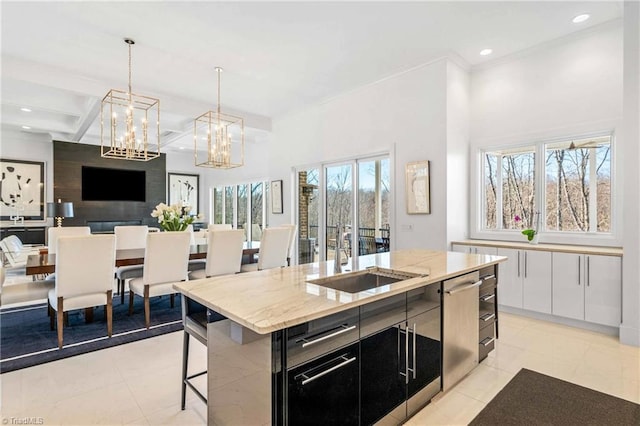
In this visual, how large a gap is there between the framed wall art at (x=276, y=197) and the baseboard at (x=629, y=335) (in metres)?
5.14

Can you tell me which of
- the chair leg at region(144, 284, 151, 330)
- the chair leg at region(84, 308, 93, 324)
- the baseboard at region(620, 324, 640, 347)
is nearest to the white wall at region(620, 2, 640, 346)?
the baseboard at region(620, 324, 640, 347)

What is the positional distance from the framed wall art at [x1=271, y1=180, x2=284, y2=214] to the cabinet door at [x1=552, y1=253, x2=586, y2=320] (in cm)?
455

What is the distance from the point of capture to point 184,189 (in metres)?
10.4

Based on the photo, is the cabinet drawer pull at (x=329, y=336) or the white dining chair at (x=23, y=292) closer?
the cabinet drawer pull at (x=329, y=336)

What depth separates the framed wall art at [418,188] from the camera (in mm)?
4289

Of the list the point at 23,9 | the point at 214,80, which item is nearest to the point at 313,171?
the point at 214,80

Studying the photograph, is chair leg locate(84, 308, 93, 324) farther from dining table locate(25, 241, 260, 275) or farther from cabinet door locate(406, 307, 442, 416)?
cabinet door locate(406, 307, 442, 416)

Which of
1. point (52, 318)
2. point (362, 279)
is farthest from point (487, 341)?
point (52, 318)

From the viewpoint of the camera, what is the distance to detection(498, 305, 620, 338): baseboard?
3.24m

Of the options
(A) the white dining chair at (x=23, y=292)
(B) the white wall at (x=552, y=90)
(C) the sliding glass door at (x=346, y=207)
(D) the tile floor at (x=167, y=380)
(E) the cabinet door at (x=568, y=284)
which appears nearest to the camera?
(D) the tile floor at (x=167, y=380)

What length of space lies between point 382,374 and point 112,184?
9.08 m

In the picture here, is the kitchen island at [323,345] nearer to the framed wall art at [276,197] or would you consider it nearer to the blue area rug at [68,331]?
the blue area rug at [68,331]

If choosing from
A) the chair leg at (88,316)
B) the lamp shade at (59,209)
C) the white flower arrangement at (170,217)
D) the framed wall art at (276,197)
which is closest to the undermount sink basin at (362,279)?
the white flower arrangement at (170,217)

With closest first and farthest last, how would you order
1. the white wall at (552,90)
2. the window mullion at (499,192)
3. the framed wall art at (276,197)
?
the white wall at (552,90) < the window mullion at (499,192) < the framed wall art at (276,197)
